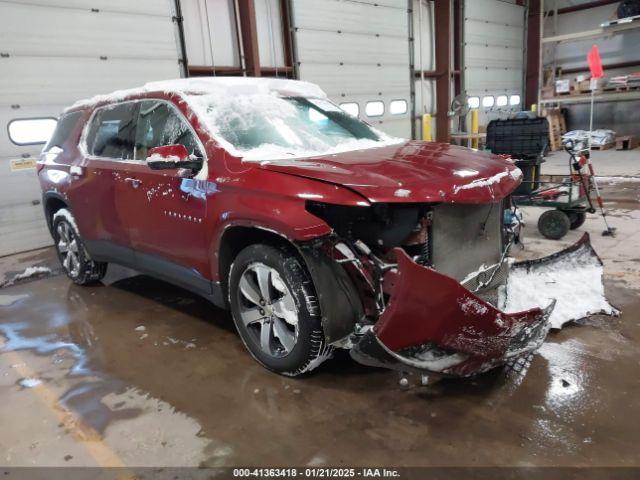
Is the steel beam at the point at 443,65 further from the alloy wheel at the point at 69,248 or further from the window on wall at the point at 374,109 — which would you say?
the alloy wheel at the point at 69,248

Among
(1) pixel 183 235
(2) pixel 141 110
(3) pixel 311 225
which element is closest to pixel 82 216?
(2) pixel 141 110

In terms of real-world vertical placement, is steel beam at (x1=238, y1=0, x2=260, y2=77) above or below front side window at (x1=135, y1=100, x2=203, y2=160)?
above

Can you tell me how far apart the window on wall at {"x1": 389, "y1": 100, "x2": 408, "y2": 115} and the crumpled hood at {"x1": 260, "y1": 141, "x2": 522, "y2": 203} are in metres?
9.51

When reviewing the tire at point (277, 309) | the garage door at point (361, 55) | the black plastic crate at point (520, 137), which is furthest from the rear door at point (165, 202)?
the garage door at point (361, 55)

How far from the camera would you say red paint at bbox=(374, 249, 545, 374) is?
2148 mm

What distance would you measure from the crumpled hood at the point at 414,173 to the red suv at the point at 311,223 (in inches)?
0.4

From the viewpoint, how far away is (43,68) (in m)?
6.64

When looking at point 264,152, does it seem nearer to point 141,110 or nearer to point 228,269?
point 228,269

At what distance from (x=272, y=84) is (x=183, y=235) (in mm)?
1436

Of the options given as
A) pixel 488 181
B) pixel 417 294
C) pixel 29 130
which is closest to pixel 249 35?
pixel 29 130

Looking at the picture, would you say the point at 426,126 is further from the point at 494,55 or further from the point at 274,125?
the point at 274,125

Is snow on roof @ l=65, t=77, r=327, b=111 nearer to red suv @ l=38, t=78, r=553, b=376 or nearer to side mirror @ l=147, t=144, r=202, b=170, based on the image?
red suv @ l=38, t=78, r=553, b=376

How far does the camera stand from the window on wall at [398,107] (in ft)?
40.1

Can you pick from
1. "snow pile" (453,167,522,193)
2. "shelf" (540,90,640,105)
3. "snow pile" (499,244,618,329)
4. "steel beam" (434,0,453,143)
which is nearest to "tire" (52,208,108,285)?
"snow pile" (453,167,522,193)
